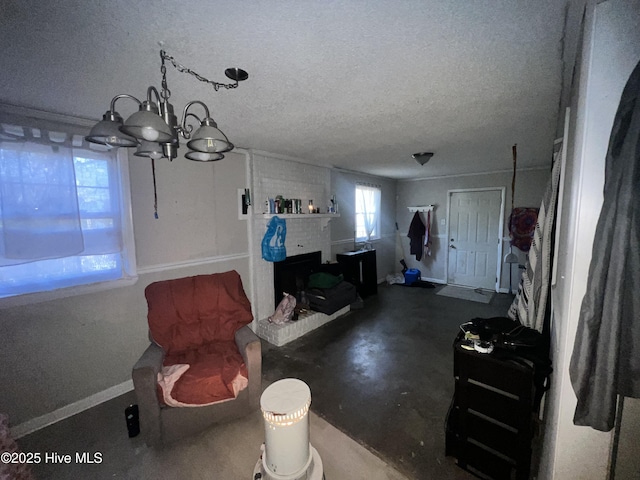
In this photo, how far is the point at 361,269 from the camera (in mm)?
4789

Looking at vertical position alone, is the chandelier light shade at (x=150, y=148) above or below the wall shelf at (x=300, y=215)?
above

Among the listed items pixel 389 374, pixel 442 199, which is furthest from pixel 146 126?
pixel 442 199

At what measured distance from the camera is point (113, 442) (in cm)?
180

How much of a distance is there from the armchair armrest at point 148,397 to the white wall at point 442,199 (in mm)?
5519

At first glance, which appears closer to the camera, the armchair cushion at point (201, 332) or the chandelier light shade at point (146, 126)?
the chandelier light shade at point (146, 126)

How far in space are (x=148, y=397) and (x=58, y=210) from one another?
155 centimetres

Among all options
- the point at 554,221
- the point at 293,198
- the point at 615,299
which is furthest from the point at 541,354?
the point at 293,198

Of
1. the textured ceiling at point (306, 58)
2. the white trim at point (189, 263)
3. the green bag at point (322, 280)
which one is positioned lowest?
the green bag at point (322, 280)

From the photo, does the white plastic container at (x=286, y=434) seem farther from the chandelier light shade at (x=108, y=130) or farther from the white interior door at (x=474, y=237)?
the white interior door at (x=474, y=237)

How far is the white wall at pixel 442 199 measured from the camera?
15.2 feet

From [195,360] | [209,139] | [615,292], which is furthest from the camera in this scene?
[195,360]

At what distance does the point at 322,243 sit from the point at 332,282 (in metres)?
0.80

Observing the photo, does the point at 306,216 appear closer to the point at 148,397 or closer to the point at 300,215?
the point at 300,215

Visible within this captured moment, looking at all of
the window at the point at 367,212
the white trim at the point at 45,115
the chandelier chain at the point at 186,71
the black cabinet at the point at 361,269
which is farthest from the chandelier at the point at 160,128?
the window at the point at 367,212
